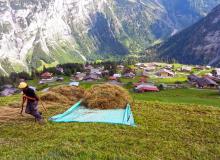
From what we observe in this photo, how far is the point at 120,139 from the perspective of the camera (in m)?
20.5

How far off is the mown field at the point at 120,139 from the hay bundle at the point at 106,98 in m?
2.62

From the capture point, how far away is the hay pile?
32.0 meters

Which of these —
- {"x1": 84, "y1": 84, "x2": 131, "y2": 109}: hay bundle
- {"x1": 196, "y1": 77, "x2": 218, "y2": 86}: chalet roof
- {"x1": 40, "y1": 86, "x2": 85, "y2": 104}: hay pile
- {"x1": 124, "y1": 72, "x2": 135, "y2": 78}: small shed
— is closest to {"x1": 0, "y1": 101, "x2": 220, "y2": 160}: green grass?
{"x1": 84, "y1": 84, "x2": 131, "y2": 109}: hay bundle

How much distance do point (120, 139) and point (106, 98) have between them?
335 inches

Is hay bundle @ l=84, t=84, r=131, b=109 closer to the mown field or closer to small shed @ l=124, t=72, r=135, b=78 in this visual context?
the mown field

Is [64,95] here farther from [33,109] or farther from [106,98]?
[33,109]

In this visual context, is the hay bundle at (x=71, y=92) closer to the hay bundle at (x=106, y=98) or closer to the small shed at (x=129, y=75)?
the hay bundle at (x=106, y=98)

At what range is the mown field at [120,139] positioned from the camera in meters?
18.3

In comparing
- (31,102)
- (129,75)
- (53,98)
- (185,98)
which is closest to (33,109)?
(31,102)

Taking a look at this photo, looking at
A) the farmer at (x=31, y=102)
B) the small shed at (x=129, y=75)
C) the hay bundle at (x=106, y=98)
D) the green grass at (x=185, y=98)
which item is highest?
the farmer at (x=31, y=102)

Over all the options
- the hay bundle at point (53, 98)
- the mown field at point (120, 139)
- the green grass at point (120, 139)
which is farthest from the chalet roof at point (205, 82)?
the green grass at point (120, 139)

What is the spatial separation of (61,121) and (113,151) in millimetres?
6962

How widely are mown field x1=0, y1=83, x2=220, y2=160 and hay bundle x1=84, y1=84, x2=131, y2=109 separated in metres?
2.62

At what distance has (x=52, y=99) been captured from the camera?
32.0m
